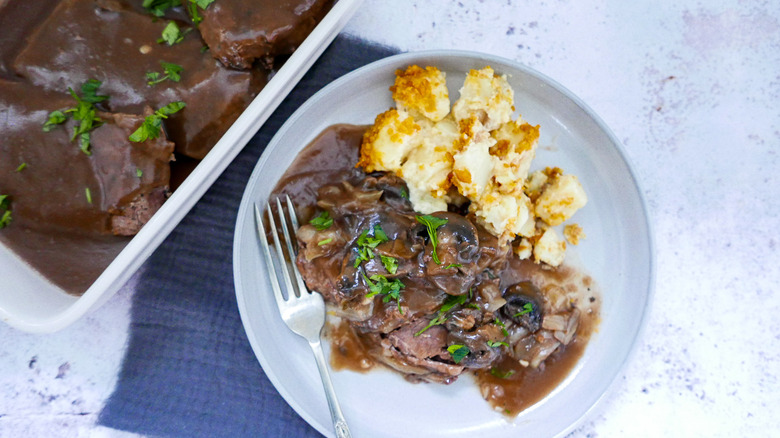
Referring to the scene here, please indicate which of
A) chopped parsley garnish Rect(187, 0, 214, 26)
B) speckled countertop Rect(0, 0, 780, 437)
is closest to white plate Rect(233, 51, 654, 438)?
speckled countertop Rect(0, 0, 780, 437)

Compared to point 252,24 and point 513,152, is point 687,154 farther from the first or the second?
point 252,24

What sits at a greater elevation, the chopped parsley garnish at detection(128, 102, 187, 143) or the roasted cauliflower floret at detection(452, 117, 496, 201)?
the roasted cauliflower floret at detection(452, 117, 496, 201)

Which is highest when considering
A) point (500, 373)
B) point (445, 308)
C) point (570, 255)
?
point (570, 255)

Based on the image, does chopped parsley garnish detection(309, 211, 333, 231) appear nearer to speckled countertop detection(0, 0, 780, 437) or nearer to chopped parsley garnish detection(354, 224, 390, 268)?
chopped parsley garnish detection(354, 224, 390, 268)

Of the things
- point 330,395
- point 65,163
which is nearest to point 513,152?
point 330,395

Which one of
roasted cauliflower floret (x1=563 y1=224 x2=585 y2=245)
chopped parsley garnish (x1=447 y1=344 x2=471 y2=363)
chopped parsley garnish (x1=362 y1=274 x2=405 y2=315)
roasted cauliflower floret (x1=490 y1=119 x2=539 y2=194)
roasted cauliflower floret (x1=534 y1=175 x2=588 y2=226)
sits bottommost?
chopped parsley garnish (x1=447 y1=344 x2=471 y2=363)

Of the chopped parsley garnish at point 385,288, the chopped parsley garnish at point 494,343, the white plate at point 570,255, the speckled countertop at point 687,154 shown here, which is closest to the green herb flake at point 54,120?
the white plate at point 570,255

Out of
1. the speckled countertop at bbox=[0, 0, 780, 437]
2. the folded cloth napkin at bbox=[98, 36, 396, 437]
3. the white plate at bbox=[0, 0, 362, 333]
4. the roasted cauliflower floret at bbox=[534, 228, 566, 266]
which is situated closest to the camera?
the white plate at bbox=[0, 0, 362, 333]
